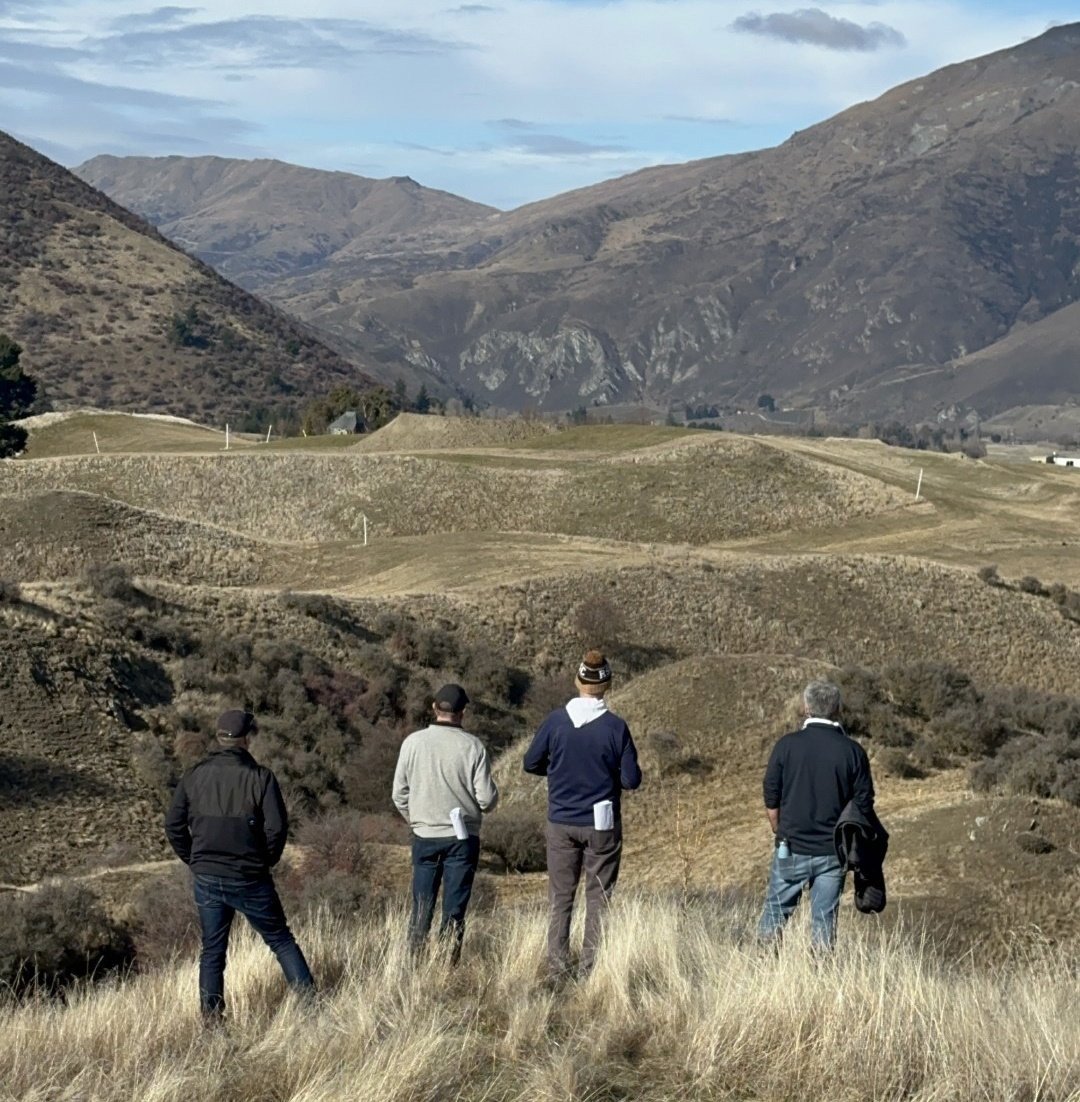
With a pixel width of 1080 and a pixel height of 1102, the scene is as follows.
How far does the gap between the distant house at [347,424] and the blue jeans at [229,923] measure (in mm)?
66979

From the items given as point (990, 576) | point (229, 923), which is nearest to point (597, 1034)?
point (229, 923)

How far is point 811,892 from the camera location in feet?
29.4

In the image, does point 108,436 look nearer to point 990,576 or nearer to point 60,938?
point 990,576

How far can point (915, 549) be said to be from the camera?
47.8m

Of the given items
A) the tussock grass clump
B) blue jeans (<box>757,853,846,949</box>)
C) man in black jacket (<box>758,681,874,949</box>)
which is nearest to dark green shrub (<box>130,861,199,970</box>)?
the tussock grass clump

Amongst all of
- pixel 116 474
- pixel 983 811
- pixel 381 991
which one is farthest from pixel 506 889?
pixel 116 474

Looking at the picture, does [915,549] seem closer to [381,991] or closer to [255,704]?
[255,704]

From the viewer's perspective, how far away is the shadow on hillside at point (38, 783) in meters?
21.0

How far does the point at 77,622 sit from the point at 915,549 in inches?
1115

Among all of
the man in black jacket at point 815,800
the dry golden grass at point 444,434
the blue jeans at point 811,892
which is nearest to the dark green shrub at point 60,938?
the blue jeans at point 811,892

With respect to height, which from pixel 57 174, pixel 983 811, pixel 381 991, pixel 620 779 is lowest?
pixel 983 811

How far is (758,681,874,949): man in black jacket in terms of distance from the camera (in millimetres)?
8867

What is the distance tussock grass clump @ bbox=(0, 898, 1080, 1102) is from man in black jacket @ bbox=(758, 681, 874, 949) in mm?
487

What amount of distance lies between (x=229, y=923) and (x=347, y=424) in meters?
69.7
